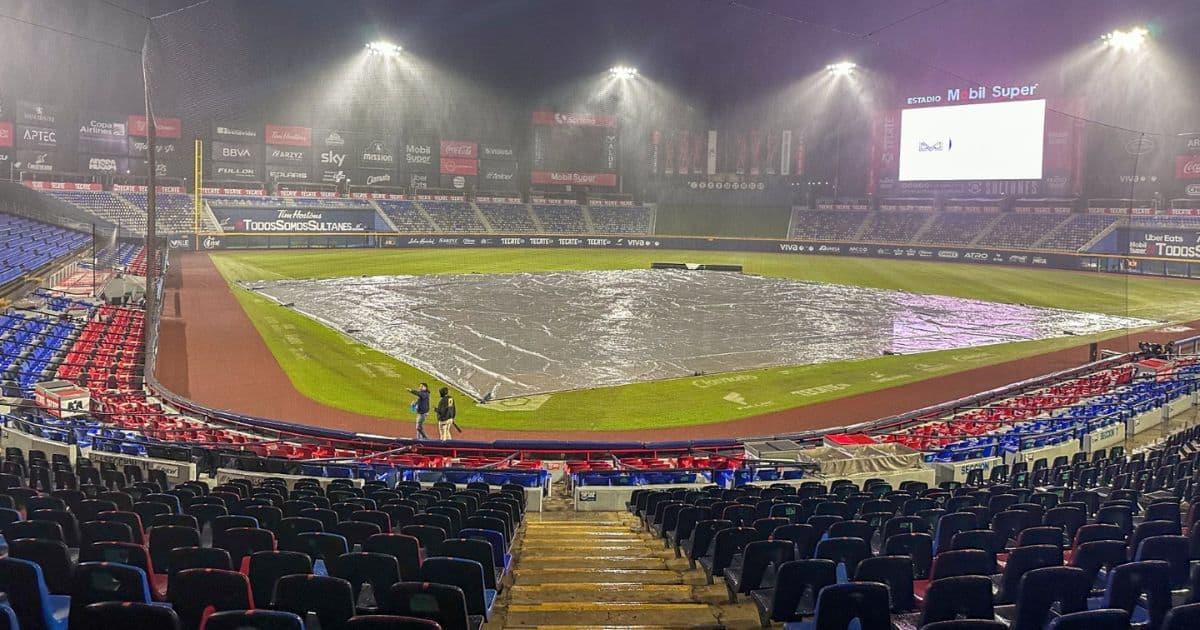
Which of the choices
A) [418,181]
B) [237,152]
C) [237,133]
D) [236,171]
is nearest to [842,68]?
[418,181]

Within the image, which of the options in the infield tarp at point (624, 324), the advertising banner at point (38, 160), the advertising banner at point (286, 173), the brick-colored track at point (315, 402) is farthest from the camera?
the advertising banner at point (286, 173)

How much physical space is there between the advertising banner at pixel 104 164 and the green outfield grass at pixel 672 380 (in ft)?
63.4

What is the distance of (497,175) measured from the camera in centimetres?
8950

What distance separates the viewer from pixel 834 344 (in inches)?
1198

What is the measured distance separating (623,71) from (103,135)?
44.8 m

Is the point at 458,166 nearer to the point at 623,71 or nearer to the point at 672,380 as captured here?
the point at 623,71

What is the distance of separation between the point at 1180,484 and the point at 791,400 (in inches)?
493

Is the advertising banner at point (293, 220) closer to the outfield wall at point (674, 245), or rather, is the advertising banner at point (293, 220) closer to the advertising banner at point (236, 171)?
the outfield wall at point (674, 245)

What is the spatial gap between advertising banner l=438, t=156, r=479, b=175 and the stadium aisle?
261 ft

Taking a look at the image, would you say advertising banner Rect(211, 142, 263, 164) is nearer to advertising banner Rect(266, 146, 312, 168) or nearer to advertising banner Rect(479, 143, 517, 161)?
advertising banner Rect(266, 146, 312, 168)

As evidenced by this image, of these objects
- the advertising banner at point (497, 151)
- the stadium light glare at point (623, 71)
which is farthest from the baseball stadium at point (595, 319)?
the stadium light glare at point (623, 71)

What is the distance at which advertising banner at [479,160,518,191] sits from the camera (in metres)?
88.9

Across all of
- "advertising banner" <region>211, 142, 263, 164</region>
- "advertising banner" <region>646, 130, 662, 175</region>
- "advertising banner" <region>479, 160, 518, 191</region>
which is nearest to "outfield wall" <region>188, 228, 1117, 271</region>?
"advertising banner" <region>211, 142, 263, 164</region>

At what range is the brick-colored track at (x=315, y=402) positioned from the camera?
20500 mm
